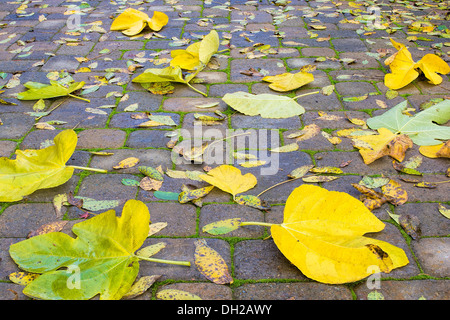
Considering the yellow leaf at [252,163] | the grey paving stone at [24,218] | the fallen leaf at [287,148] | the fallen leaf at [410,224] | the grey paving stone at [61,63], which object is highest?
the grey paving stone at [61,63]

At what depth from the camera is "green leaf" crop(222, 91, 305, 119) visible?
7.47 ft

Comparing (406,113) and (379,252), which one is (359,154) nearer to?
(406,113)

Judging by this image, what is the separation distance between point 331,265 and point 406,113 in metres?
1.37

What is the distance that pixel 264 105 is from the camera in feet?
7.62

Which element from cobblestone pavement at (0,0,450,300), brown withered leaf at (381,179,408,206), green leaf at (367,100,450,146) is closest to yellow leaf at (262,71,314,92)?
cobblestone pavement at (0,0,450,300)

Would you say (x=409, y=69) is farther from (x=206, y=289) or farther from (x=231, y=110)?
(x=206, y=289)

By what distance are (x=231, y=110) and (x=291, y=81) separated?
1.60 feet

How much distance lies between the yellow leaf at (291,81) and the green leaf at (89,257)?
4.91 feet

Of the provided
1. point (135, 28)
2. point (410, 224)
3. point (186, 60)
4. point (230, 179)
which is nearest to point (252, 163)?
point (230, 179)

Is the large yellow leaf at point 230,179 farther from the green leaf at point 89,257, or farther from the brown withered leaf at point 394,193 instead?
the brown withered leaf at point 394,193

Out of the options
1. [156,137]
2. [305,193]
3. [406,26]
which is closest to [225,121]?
[156,137]

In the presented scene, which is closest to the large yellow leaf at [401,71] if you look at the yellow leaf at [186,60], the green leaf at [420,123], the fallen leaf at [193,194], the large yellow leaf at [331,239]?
the green leaf at [420,123]

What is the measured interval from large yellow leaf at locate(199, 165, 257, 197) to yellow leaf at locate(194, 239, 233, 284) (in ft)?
1.04

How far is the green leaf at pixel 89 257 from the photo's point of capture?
1231 mm
